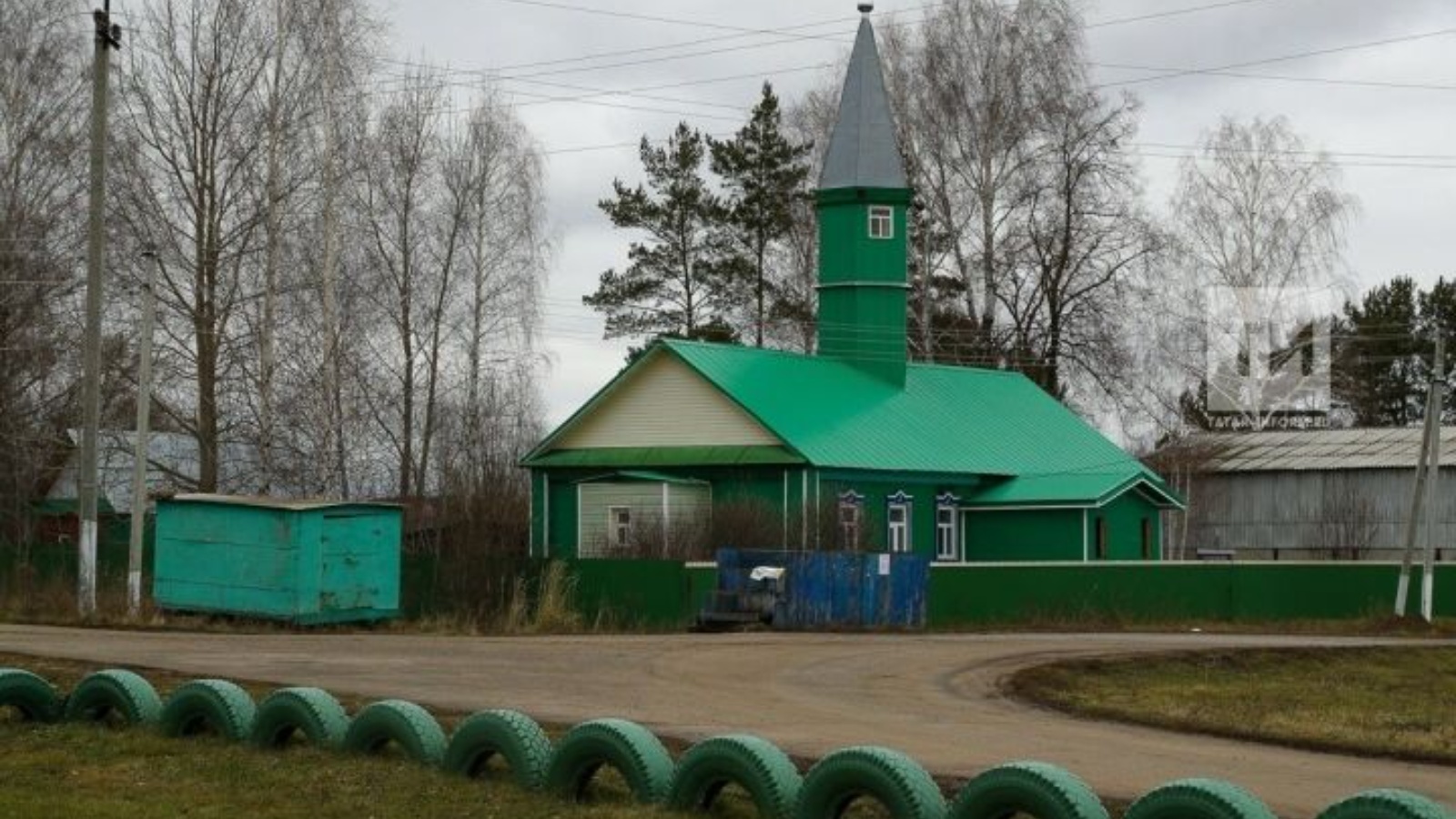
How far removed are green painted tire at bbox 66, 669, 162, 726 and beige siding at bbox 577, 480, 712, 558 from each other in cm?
2585

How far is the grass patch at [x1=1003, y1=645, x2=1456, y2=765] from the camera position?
1983 centimetres

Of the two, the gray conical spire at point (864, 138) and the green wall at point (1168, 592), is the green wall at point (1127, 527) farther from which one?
the gray conical spire at point (864, 138)

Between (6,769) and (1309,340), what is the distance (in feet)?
191

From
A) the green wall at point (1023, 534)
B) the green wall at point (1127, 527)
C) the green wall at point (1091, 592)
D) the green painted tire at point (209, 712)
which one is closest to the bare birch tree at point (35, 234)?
the green wall at point (1091, 592)

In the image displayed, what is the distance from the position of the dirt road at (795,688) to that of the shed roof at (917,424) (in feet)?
47.5

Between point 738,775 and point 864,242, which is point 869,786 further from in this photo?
point 864,242

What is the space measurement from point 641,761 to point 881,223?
39781mm

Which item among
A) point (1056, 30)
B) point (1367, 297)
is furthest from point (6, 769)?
point (1367, 297)

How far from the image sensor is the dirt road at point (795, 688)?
649 inches

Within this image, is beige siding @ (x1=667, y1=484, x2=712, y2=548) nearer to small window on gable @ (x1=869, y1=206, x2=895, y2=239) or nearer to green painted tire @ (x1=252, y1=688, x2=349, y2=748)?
small window on gable @ (x1=869, y1=206, x2=895, y2=239)

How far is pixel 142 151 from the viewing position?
43312 mm

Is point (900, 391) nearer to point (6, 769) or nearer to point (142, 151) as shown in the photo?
point (142, 151)

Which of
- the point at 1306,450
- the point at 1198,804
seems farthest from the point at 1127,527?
the point at 1198,804

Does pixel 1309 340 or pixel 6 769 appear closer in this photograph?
pixel 6 769
